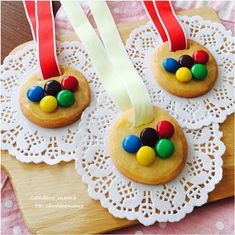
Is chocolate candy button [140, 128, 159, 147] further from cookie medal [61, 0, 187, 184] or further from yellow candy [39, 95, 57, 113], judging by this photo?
yellow candy [39, 95, 57, 113]

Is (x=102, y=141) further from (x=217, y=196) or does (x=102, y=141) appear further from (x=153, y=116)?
(x=217, y=196)

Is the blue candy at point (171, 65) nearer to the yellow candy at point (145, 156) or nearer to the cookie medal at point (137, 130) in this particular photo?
the cookie medal at point (137, 130)

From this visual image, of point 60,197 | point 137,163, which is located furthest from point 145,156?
point 60,197

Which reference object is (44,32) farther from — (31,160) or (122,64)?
(31,160)

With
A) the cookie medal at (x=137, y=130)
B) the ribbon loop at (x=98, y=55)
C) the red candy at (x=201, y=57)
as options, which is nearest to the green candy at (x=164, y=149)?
the cookie medal at (x=137, y=130)

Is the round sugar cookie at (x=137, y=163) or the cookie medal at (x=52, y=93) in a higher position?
the cookie medal at (x=52, y=93)
